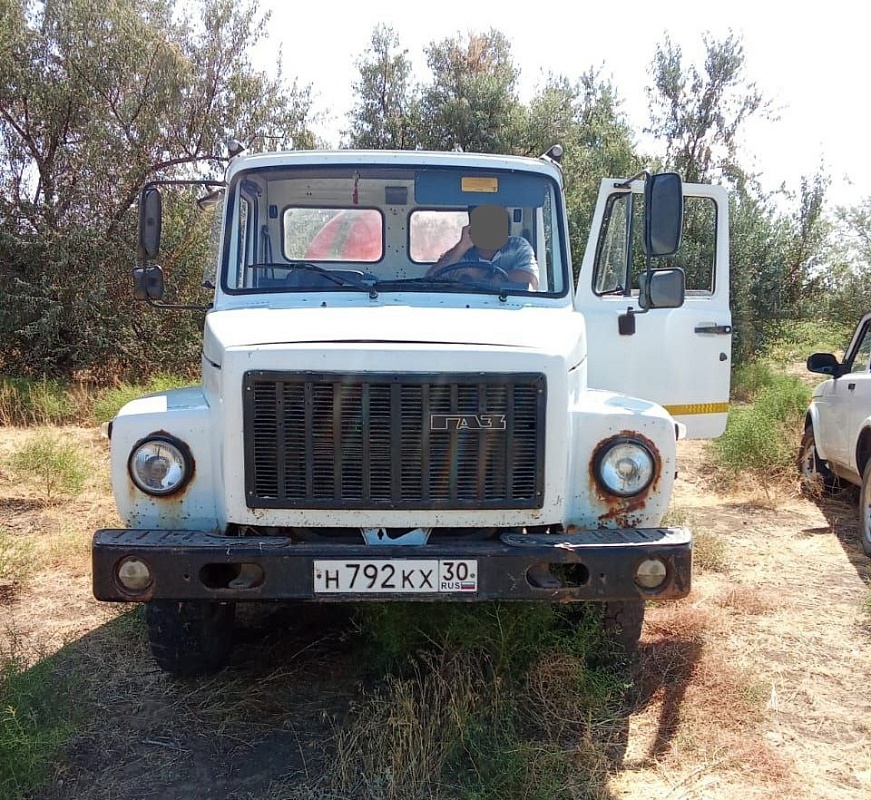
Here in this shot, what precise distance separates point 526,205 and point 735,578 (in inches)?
109

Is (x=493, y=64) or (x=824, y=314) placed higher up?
(x=493, y=64)

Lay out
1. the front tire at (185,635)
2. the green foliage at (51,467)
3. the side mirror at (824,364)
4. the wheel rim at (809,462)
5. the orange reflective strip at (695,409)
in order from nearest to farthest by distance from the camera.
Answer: the front tire at (185,635)
the orange reflective strip at (695,409)
the side mirror at (824,364)
the green foliage at (51,467)
the wheel rim at (809,462)

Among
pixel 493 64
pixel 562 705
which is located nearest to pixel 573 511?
pixel 562 705

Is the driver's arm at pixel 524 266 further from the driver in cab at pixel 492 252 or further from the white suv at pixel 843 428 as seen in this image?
the white suv at pixel 843 428

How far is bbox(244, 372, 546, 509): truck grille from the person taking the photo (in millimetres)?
3246

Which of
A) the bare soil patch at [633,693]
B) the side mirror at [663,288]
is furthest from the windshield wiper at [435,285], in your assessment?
the bare soil patch at [633,693]

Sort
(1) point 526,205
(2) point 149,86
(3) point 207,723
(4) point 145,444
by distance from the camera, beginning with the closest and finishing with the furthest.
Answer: (4) point 145,444
(3) point 207,723
(1) point 526,205
(2) point 149,86

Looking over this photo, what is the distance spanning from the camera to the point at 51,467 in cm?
791

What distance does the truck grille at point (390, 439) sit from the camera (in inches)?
128

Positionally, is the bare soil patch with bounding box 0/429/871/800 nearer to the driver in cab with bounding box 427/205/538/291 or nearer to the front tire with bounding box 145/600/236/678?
the front tire with bounding box 145/600/236/678

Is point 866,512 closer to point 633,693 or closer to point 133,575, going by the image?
point 633,693

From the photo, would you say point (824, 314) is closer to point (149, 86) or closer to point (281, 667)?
point (149, 86)

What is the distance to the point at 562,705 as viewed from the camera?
11.8ft

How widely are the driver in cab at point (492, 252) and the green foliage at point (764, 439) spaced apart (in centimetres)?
468
